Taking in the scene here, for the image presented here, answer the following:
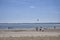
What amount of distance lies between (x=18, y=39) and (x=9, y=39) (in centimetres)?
50

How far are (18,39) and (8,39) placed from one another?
0.55 metres

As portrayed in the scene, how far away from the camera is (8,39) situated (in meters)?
5.72

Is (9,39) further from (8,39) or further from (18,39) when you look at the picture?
(18,39)

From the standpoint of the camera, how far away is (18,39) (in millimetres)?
5723

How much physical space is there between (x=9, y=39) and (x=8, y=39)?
0.06 meters

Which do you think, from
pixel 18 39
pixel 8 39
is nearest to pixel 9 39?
pixel 8 39

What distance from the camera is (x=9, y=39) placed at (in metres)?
5.72
